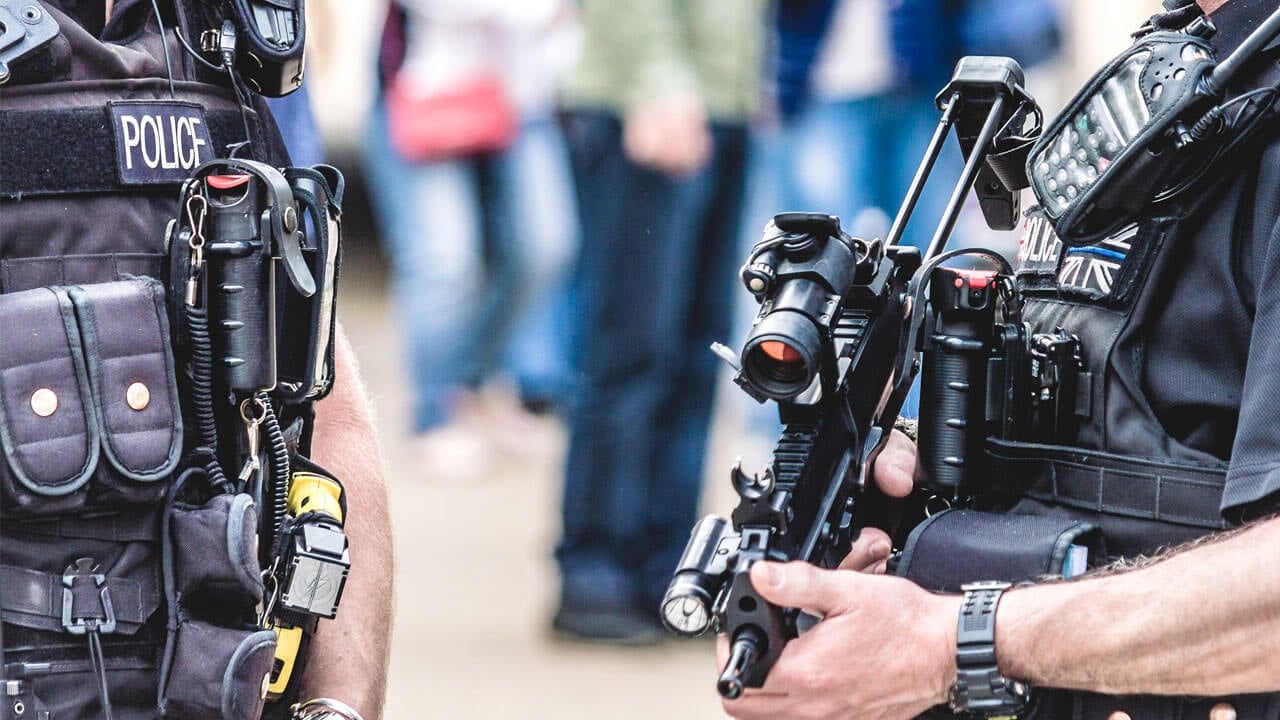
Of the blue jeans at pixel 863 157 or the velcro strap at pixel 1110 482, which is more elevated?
the velcro strap at pixel 1110 482

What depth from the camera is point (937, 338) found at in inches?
81.0

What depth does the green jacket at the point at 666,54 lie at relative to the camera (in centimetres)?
472

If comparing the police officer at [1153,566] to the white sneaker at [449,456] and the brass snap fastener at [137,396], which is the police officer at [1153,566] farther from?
the white sneaker at [449,456]

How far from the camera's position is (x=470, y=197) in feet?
23.5

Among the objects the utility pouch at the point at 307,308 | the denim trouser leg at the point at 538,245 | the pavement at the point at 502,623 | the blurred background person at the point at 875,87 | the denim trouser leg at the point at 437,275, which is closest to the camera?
the utility pouch at the point at 307,308

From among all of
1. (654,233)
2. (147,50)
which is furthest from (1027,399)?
(654,233)

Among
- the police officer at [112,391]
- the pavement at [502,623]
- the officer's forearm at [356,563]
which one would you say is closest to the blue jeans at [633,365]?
the pavement at [502,623]

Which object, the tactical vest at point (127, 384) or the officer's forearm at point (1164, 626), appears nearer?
the officer's forearm at point (1164, 626)

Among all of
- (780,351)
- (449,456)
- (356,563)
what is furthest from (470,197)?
(780,351)

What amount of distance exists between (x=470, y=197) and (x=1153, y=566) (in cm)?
554

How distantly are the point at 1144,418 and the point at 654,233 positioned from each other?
9.45 feet

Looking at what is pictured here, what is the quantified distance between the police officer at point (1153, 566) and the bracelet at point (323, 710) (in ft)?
1.80

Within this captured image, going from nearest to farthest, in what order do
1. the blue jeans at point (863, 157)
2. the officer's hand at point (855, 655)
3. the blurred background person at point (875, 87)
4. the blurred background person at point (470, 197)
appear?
the officer's hand at point (855, 655) < the blurred background person at point (875, 87) < the blue jeans at point (863, 157) < the blurred background person at point (470, 197)

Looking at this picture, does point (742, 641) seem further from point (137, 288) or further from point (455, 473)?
point (455, 473)
